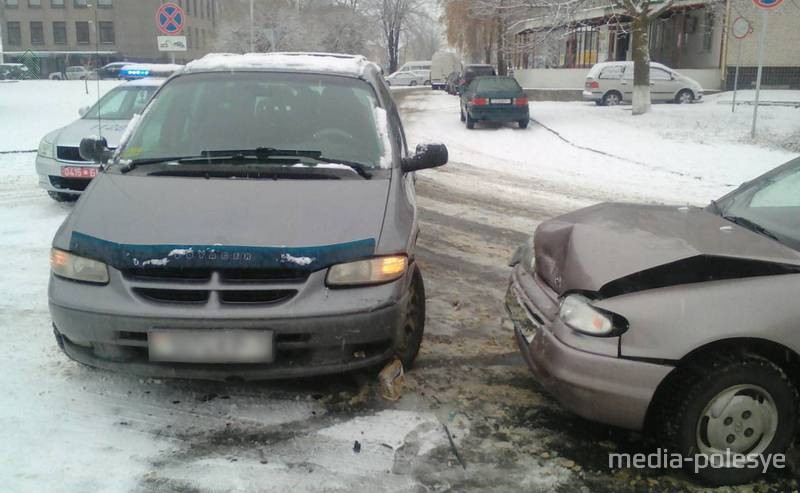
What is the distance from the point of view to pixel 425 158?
15.0 ft

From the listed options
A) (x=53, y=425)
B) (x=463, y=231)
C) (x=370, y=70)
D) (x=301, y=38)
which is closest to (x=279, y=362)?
(x=53, y=425)

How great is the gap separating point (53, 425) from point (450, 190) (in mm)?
8039

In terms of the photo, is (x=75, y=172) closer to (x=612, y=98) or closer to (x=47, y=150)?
(x=47, y=150)

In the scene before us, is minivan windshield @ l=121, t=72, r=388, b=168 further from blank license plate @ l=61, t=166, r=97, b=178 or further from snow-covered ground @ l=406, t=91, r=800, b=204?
snow-covered ground @ l=406, t=91, r=800, b=204

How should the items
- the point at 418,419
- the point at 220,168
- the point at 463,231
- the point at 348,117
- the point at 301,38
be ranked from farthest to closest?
1. the point at 301,38
2. the point at 463,231
3. the point at 348,117
4. the point at 220,168
5. the point at 418,419

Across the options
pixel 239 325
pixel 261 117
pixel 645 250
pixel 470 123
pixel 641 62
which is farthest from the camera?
pixel 641 62

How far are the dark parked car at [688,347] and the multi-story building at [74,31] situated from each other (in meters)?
73.7

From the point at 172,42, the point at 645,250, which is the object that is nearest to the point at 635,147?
the point at 172,42

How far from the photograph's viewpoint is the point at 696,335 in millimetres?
2910

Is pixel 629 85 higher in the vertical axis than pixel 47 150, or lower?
higher

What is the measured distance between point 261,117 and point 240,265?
1.61 meters

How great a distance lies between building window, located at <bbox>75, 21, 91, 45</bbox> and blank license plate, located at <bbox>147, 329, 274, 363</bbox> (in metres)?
81.8

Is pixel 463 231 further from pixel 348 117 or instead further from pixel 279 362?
pixel 279 362

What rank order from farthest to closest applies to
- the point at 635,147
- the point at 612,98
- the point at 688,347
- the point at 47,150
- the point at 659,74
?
the point at 612,98, the point at 659,74, the point at 635,147, the point at 47,150, the point at 688,347
